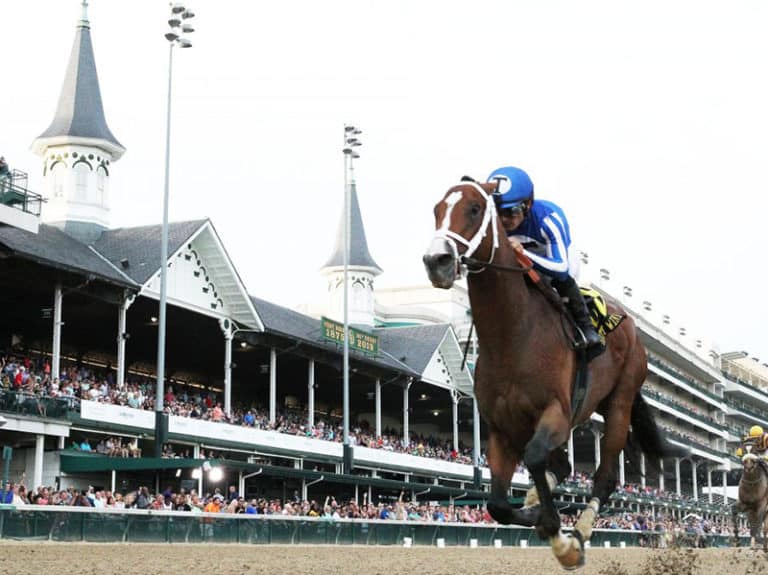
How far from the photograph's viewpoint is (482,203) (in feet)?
25.8

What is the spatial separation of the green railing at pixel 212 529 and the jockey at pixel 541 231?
12407mm

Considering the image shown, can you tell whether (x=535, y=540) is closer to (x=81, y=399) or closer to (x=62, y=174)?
(x=81, y=399)

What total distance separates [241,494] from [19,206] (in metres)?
11.4

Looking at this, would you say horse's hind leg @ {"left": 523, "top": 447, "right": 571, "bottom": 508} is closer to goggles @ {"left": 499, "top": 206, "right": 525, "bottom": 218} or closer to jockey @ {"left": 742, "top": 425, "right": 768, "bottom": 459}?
goggles @ {"left": 499, "top": 206, "right": 525, "bottom": 218}

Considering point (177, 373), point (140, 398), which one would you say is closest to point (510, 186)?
point (140, 398)

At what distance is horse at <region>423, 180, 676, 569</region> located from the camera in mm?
7699

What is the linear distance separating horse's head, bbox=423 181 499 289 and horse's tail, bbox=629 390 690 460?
3.25 metres

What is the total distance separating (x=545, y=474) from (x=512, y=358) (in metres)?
0.84

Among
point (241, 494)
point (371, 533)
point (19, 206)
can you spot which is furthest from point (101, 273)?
point (371, 533)

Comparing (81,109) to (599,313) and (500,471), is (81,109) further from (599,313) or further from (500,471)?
(500,471)

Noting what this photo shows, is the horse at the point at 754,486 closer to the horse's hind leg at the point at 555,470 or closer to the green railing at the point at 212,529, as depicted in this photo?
the green railing at the point at 212,529

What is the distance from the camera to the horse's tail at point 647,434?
10367mm

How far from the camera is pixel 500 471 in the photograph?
8344 mm

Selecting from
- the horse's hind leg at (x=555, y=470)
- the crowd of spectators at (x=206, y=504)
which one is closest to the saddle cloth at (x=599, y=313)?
the horse's hind leg at (x=555, y=470)
